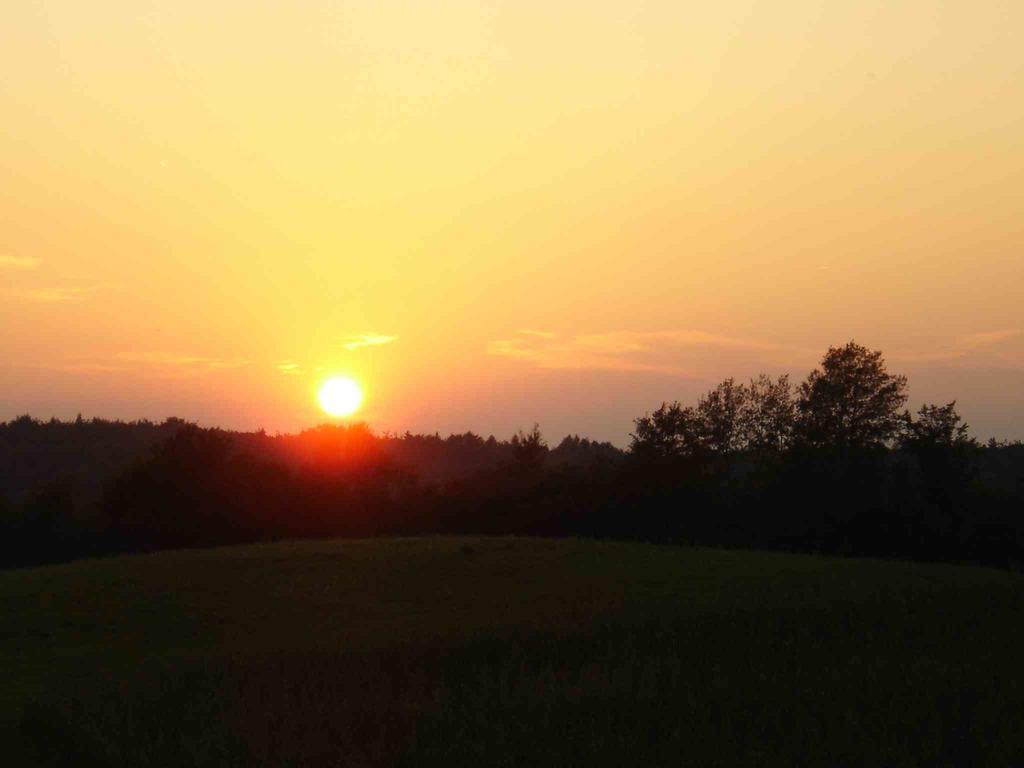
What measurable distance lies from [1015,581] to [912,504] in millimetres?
17159

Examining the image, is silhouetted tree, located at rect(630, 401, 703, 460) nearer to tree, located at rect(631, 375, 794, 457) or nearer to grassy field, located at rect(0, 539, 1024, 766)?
tree, located at rect(631, 375, 794, 457)

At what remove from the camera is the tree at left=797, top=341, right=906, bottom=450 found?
176 feet

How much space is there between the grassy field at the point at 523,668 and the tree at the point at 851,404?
2908cm

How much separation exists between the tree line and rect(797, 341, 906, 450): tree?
68mm

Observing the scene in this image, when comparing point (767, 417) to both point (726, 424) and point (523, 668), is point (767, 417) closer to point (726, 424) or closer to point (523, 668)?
point (726, 424)

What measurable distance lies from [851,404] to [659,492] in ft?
46.5

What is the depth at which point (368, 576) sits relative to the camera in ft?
83.3

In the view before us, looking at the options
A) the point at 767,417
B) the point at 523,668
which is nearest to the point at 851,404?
the point at 767,417

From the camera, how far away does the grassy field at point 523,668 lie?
32.3 feet

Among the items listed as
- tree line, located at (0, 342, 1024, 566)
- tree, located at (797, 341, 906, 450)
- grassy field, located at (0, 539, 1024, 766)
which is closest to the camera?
grassy field, located at (0, 539, 1024, 766)

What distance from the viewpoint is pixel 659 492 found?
1799 inches

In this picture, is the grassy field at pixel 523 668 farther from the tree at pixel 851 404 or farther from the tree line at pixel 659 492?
the tree at pixel 851 404


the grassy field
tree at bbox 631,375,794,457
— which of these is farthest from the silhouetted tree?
the grassy field

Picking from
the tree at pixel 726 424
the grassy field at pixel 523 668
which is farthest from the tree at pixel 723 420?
the grassy field at pixel 523 668
